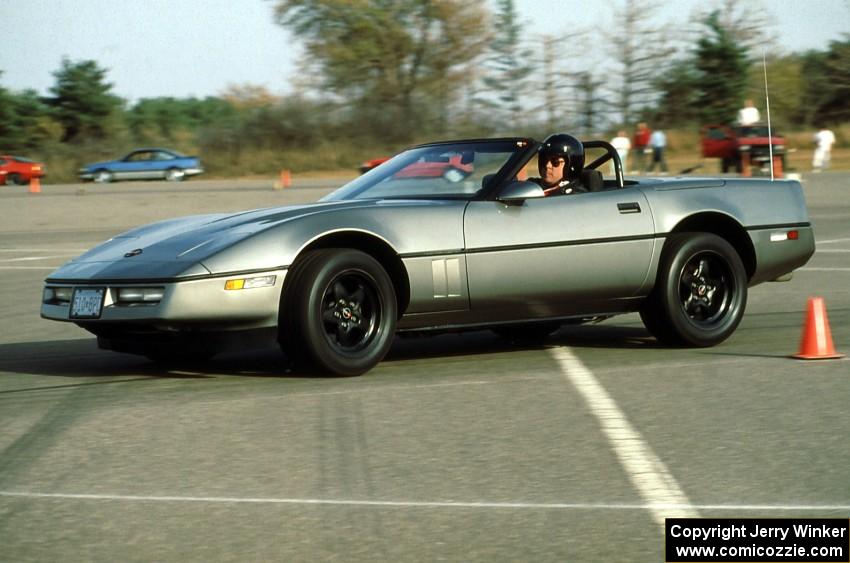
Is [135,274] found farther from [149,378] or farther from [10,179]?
[10,179]

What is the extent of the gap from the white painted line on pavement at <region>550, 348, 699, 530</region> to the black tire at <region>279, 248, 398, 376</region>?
3.74 ft

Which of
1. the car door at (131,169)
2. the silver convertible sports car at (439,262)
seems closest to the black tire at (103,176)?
the car door at (131,169)

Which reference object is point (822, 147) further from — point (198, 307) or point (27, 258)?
point (198, 307)

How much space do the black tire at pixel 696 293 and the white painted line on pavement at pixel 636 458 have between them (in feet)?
3.35

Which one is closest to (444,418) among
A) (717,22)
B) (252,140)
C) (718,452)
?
(718,452)

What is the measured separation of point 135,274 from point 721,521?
3911mm

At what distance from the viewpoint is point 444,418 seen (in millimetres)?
6395

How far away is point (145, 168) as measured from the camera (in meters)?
50.0

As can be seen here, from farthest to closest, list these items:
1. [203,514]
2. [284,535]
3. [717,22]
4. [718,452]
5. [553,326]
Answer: [717,22]
[553,326]
[718,452]
[203,514]
[284,535]

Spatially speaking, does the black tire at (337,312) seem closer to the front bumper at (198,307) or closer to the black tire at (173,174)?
the front bumper at (198,307)

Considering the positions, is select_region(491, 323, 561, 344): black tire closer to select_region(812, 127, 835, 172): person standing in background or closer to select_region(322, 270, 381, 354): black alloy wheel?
select_region(322, 270, 381, 354): black alloy wheel

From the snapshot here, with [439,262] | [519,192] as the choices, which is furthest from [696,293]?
[439,262]

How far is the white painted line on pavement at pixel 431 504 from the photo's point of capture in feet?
15.3

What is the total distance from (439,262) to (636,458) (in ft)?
8.41
